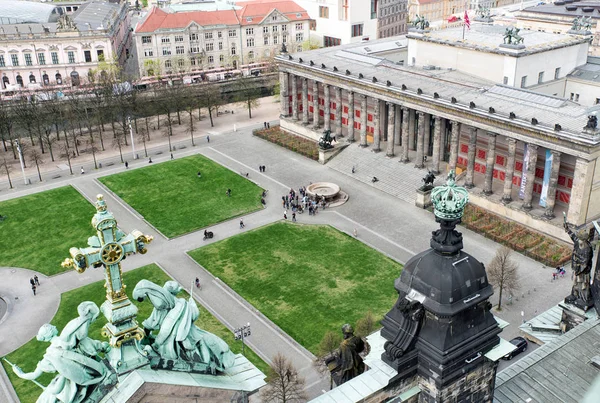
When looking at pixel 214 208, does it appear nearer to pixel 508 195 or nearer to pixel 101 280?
pixel 101 280

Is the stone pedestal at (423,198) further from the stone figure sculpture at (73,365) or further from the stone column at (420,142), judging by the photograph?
the stone figure sculpture at (73,365)

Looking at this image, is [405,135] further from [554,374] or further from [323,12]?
[323,12]

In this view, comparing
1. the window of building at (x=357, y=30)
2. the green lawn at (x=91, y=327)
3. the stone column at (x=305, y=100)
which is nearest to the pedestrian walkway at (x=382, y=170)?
the stone column at (x=305, y=100)

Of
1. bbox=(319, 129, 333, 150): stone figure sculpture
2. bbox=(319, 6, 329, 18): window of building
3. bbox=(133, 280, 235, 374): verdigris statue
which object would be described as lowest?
bbox=(319, 129, 333, 150): stone figure sculpture

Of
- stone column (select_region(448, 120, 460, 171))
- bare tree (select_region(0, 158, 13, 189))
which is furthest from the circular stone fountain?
bare tree (select_region(0, 158, 13, 189))

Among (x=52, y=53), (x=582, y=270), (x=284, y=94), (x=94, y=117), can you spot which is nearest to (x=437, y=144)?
(x=284, y=94)

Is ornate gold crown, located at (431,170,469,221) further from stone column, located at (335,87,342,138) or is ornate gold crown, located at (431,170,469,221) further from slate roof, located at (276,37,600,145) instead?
stone column, located at (335,87,342,138)
